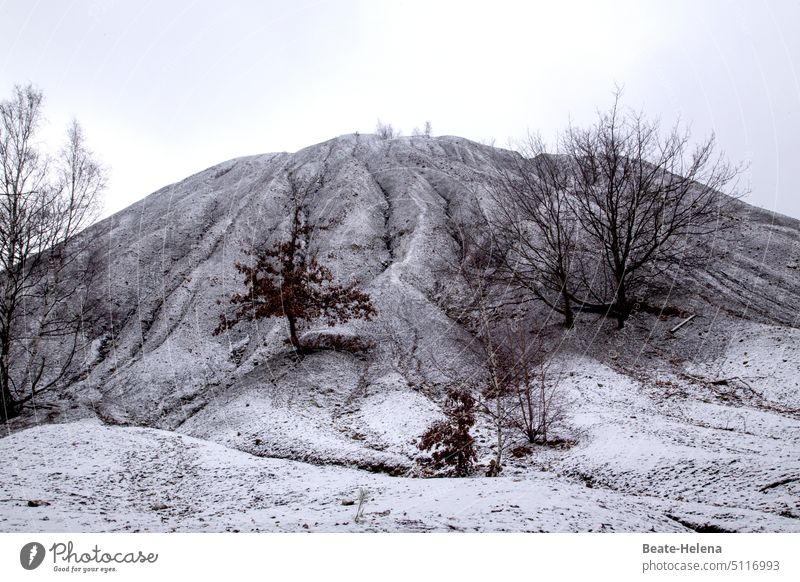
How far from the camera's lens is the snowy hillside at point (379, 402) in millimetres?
5777

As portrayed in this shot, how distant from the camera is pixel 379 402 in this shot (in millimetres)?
13695

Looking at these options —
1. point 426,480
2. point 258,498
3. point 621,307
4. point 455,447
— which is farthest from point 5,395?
point 621,307

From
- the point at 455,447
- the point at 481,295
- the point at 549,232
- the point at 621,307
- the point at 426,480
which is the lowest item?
the point at 426,480

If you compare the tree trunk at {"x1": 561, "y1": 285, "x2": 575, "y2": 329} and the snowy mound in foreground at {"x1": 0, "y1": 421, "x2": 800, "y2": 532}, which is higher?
the tree trunk at {"x1": 561, "y1": 285, "x2": 575, "y2": 329}

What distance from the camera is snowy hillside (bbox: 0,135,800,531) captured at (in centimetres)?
578

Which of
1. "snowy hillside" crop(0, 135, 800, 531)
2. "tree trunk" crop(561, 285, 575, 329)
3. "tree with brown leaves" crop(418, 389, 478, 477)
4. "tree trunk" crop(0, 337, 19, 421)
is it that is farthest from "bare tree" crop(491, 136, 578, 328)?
"tree trunk" crop(0, 337, 19, 421)

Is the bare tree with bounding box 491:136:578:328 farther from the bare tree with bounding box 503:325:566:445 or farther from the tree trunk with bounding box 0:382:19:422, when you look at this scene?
the tree trunk with bounding box 0:382:19:422

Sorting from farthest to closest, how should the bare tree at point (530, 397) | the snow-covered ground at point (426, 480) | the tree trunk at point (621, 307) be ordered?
the tree trunk at point (621, 307), the bare tree at point (530, 397), the snow-covered ground at point (426, 480)

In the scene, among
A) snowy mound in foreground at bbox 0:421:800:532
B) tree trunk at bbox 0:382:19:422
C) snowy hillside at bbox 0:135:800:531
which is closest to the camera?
snowy mound in foreground at bbox 0:421:800:532

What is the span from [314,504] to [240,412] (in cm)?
789

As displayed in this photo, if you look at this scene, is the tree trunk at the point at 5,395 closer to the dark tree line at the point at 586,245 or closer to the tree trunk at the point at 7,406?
the tree trunk at the point at 7,406

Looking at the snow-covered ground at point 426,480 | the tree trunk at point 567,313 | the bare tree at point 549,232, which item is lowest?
the snow-covered ground at point 426,480

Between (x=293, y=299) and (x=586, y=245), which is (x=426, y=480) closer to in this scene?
(x=293, y=299)

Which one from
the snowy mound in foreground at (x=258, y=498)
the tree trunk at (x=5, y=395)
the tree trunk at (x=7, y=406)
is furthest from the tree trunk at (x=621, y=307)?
the tree trunk at (x=7, y=406)
